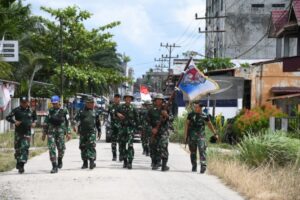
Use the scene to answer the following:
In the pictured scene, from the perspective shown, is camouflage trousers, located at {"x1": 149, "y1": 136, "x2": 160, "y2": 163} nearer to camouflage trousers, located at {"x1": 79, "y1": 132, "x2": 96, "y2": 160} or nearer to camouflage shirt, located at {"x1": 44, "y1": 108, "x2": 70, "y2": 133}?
camouflage trousers, located at {"x1": 79, "y1": 132, "x2": 96, "y2": 160}

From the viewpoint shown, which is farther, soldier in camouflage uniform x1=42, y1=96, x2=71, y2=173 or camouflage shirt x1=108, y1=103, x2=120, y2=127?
camouflage shirt x1=108, y1=103, x2=120, y2=127

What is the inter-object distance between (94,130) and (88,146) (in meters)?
0.41

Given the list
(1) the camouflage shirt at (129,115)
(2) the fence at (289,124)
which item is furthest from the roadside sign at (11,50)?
(2) the fence at (289,124)

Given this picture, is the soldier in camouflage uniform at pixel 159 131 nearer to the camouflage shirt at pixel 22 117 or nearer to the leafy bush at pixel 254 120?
the camouflage shirt at pixel 22 117

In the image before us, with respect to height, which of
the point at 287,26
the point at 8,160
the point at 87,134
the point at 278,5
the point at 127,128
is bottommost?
the point at 8,160

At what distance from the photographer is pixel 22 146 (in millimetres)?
13961

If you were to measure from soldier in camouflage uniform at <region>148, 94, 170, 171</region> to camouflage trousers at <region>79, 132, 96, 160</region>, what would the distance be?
4.86ft

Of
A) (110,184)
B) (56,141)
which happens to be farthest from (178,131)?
(110,184)

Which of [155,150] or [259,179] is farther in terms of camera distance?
[155,150]

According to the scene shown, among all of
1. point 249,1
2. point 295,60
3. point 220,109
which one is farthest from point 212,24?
point 295,60

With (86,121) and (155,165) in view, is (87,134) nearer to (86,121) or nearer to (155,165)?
(86,121)

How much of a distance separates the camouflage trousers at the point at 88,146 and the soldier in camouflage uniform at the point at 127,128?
2.73ft

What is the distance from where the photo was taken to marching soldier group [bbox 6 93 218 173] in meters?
14.0

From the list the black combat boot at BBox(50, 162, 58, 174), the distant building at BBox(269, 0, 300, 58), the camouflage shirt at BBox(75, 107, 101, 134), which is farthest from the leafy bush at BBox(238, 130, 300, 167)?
the distant building at BBox(269, 0, 300, 58)
